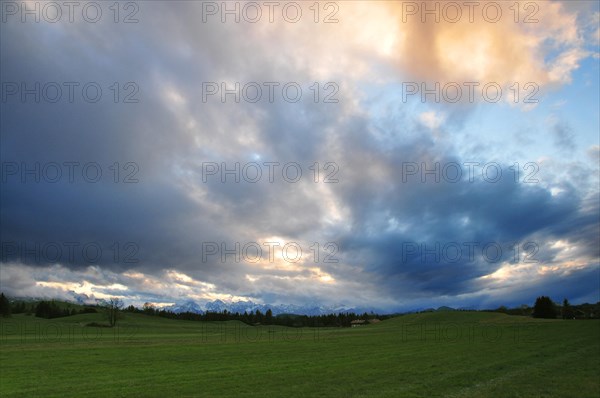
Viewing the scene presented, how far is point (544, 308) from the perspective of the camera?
18788 centimetres

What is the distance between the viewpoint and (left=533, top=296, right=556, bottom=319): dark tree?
18675 cm

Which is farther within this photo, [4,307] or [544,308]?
[544,308]

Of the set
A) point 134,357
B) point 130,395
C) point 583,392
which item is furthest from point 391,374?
point 134,357

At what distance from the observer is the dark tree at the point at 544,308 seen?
18675cm

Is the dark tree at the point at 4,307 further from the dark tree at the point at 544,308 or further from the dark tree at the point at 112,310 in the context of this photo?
the dark tree at the point at 544,308

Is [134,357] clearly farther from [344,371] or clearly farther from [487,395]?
[487,395]

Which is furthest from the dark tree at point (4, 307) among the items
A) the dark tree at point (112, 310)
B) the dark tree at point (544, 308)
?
the dark tree at point (544, 308)

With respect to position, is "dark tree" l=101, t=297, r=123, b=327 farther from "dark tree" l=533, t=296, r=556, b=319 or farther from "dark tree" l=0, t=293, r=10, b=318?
"dark tree" l=533, t=296, r=556, b=319

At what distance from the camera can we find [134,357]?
174 ft

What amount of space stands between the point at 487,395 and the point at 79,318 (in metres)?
212

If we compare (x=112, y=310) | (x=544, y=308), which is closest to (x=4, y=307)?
(x=112, y=310)

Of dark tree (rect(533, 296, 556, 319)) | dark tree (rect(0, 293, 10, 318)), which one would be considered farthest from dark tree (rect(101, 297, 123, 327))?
dark tree (rect(533, 296, 556, 319))

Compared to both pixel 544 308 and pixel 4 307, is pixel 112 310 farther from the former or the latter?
pixel 544 308

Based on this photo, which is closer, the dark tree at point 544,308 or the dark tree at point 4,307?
the dark tree at point 4,307
